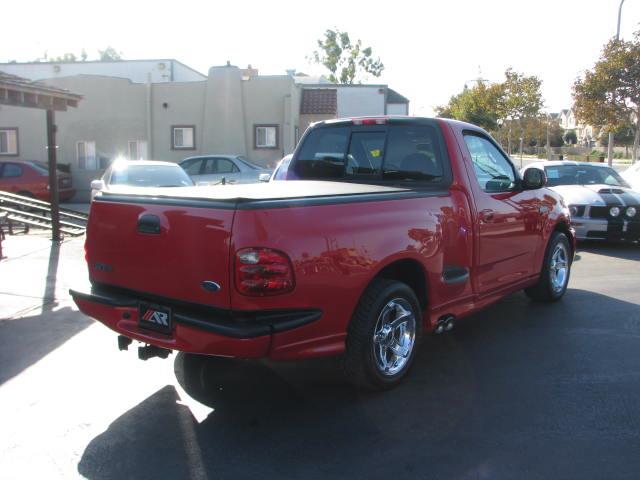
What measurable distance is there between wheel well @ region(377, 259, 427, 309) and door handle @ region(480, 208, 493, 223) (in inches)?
35.0

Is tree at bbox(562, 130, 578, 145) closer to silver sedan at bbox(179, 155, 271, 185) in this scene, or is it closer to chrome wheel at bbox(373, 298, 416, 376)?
silver sedan at bbox(179, 155, 271, 185)

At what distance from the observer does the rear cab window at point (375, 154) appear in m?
5.10

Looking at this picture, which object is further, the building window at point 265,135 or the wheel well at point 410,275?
the building window at point 265,135

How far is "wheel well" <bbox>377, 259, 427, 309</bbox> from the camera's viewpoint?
4.35 meters

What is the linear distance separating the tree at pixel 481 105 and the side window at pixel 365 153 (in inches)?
1213

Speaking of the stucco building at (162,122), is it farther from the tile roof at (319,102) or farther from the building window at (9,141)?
→ the tile roof at (319,102)

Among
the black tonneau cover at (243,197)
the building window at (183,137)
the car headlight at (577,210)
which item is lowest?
the car headlight at (577,210)

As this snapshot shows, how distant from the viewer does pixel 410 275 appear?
4.59 m

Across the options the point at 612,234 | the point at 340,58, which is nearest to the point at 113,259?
the point at 612,234

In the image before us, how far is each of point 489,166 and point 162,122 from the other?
62.0ft

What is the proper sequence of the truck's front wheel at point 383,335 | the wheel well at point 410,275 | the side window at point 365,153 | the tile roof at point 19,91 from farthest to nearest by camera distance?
the tile roof at point 19,91
the side window at point 365,153
the wheel well at point 410,275
the truck's front wheel at point 383,335

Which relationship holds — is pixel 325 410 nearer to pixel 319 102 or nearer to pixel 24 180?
pixel 24 180

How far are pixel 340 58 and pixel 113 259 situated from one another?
248ft

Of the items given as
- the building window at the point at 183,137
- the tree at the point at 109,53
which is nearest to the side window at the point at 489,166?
the building window at the point at 183,137
